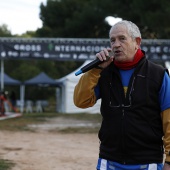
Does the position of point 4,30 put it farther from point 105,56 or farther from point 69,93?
point 105,56

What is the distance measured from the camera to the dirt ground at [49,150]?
27.7 feet

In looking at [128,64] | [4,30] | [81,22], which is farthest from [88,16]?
[128,64]

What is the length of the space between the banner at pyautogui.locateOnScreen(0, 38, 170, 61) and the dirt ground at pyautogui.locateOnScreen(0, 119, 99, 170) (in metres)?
9.34

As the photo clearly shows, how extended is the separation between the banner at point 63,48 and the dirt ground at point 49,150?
934cm

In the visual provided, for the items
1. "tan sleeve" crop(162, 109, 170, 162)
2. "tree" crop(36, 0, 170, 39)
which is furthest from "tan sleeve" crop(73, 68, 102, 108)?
"tree" crop(36, 0, 170, 39)

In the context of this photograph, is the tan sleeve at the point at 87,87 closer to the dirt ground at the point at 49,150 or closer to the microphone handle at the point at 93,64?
the microphone handle at the point at 93,64

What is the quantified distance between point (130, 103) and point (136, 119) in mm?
100

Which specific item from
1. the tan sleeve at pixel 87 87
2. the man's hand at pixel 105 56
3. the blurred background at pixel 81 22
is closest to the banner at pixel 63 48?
the blurred background at pixel 81 22

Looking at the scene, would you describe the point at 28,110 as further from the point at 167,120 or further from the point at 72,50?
the point at 167,120

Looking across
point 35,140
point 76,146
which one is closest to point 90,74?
point 76,146

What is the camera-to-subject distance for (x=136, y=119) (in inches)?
107

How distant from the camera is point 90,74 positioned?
2.78m

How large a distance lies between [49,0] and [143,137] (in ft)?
124

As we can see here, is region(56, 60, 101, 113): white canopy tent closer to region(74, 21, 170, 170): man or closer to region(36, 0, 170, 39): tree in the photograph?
region(36, 0, 170, 39): tree
